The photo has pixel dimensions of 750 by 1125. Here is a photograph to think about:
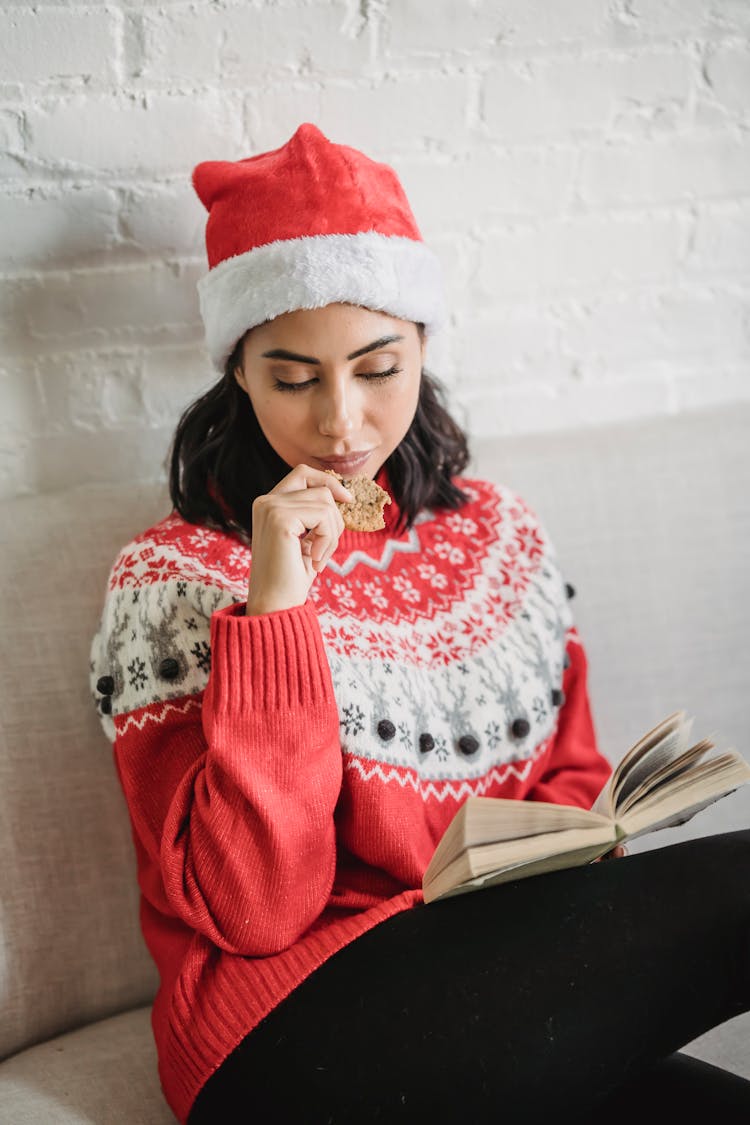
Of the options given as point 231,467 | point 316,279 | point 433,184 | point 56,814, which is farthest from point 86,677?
point 433,184

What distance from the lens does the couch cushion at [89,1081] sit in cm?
103

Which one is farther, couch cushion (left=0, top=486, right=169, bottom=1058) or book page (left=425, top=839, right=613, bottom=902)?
couch cushion (left=0, top=486, right=169, bottom=1058)

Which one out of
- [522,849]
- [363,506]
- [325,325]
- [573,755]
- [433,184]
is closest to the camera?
[522,849]

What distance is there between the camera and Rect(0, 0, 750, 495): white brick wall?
1246mm

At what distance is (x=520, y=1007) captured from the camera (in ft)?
2.89

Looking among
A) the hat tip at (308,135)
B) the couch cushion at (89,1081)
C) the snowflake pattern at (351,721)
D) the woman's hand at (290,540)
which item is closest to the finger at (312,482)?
the woman's hand at (290,540)

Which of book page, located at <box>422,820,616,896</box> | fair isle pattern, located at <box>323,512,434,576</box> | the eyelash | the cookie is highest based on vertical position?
the eyelash

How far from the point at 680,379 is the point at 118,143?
2.88 ft

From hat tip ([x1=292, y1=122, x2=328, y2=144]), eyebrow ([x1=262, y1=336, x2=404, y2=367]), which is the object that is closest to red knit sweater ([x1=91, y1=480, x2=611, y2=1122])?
eyebrow ([x1=262, y1=336, x2=404, y2=367])

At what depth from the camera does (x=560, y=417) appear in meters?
1.60

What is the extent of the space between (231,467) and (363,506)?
17cm

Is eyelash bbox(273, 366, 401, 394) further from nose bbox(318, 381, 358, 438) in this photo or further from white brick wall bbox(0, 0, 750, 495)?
white brick wall bbox(0, 0, 750, 495)

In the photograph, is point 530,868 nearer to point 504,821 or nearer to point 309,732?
point 504,821

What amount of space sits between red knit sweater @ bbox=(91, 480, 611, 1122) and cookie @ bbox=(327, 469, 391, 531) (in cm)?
6
